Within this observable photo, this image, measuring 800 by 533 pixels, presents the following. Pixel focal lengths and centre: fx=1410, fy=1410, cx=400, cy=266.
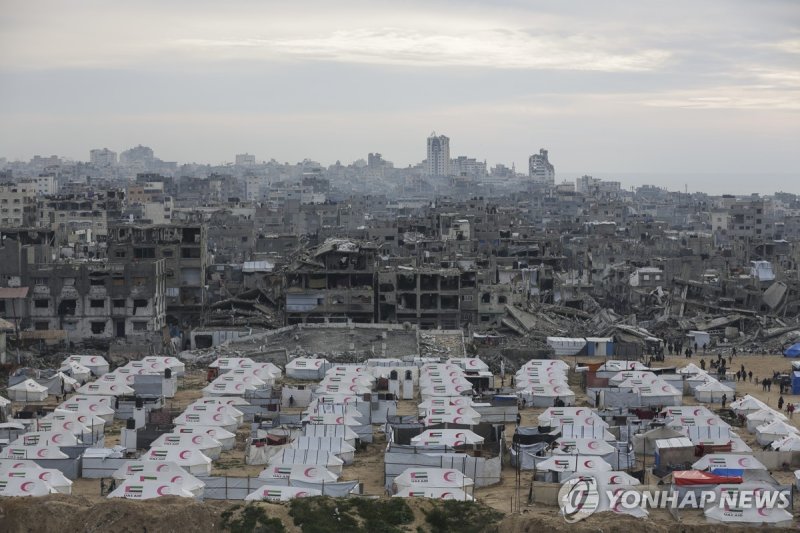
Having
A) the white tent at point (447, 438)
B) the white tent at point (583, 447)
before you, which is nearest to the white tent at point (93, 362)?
the white tent at point (447, 438)

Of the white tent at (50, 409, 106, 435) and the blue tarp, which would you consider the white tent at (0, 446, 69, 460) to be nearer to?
the white tent at (50, 409, 106, 435)

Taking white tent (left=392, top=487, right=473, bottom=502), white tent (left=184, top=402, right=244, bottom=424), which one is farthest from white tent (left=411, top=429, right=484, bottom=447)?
white tent (left=184, top=402, right=244, bottom=424)

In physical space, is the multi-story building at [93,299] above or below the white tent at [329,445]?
above

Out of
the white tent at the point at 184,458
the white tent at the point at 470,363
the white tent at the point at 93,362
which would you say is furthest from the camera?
the white tent at the point at 93,362

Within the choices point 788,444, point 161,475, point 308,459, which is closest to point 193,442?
point 308,459

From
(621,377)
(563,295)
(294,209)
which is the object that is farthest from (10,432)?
(294,209)

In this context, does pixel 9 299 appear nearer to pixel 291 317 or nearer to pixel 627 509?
pixel 291 317

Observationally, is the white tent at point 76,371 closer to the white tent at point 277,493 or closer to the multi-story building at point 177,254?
the multi-story building at point 177,254
